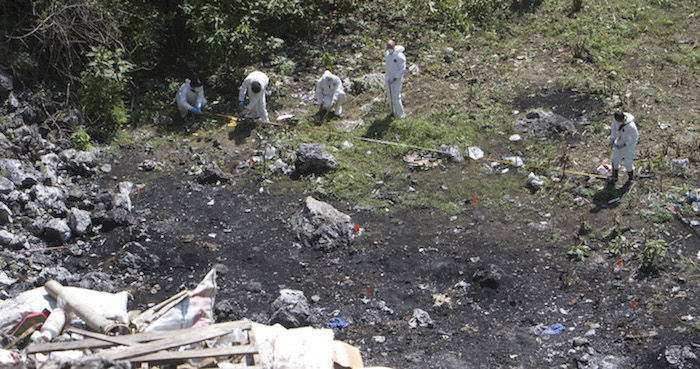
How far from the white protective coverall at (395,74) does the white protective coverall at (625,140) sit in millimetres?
3048

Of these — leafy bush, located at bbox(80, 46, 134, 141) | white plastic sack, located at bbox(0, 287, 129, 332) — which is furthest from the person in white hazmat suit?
leafy bush, located at bbox(80, 46, 134, 141)

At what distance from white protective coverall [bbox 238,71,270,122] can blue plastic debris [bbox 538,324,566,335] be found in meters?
5.39

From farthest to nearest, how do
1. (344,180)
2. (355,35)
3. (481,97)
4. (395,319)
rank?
1. (355,35)
2. (481,97)
3. (344,180)
4. (395,319)

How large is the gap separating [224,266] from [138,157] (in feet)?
9.66

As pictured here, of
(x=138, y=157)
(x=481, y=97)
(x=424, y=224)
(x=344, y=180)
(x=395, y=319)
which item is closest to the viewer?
(x=395, y=319)

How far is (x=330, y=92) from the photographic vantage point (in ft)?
31.7

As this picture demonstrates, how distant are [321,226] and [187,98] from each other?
3865mm

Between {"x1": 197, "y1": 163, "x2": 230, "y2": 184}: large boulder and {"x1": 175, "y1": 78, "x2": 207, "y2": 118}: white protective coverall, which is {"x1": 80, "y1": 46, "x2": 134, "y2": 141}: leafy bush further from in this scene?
{"x1": 197, "y1": 163, "x2": 230, "y2": 184}: large boulder

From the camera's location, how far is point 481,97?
986cm

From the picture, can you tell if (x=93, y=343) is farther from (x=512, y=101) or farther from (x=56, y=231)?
(x=512, y=101)

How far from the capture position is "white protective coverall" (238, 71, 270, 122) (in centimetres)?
946

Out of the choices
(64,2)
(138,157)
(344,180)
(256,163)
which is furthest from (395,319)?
(64,2)

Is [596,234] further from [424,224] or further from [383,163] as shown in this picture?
[383,163]

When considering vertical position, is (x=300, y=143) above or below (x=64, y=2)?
below
